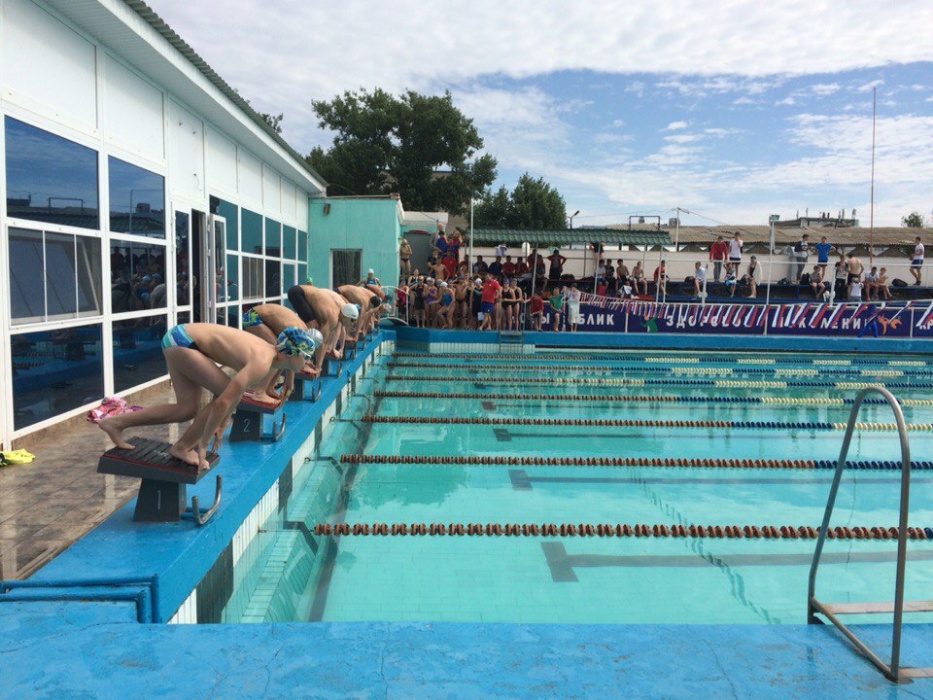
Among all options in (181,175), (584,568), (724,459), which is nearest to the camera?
(584,568)

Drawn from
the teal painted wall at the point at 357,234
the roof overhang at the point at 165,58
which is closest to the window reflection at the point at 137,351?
the roof overhang at the point at 165,58

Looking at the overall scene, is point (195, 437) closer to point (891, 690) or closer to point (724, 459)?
point (891, 690)

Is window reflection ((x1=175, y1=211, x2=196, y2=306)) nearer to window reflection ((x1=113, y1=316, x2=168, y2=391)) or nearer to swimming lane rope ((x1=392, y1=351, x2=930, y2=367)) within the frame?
window reflection ((x1=113, y1=316, x2=168, y2=391))

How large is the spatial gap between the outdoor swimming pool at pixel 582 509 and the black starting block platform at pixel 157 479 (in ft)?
2.54

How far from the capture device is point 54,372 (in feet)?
16.0

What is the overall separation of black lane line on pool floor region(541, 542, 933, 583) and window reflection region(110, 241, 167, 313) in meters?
4.33

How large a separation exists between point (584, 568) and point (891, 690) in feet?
7.15

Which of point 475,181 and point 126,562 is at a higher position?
point 475,181

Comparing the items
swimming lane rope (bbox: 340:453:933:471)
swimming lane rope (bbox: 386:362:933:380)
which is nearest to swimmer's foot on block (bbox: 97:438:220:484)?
swimming lane rope (bbox: 340:453:933:471)

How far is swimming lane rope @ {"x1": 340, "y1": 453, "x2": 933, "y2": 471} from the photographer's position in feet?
19.9

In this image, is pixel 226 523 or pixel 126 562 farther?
pixel 226 523

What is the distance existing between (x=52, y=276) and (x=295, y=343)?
272cm

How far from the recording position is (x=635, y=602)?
3623 mm

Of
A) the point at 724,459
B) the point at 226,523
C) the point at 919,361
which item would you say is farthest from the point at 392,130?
the point at 226,523
